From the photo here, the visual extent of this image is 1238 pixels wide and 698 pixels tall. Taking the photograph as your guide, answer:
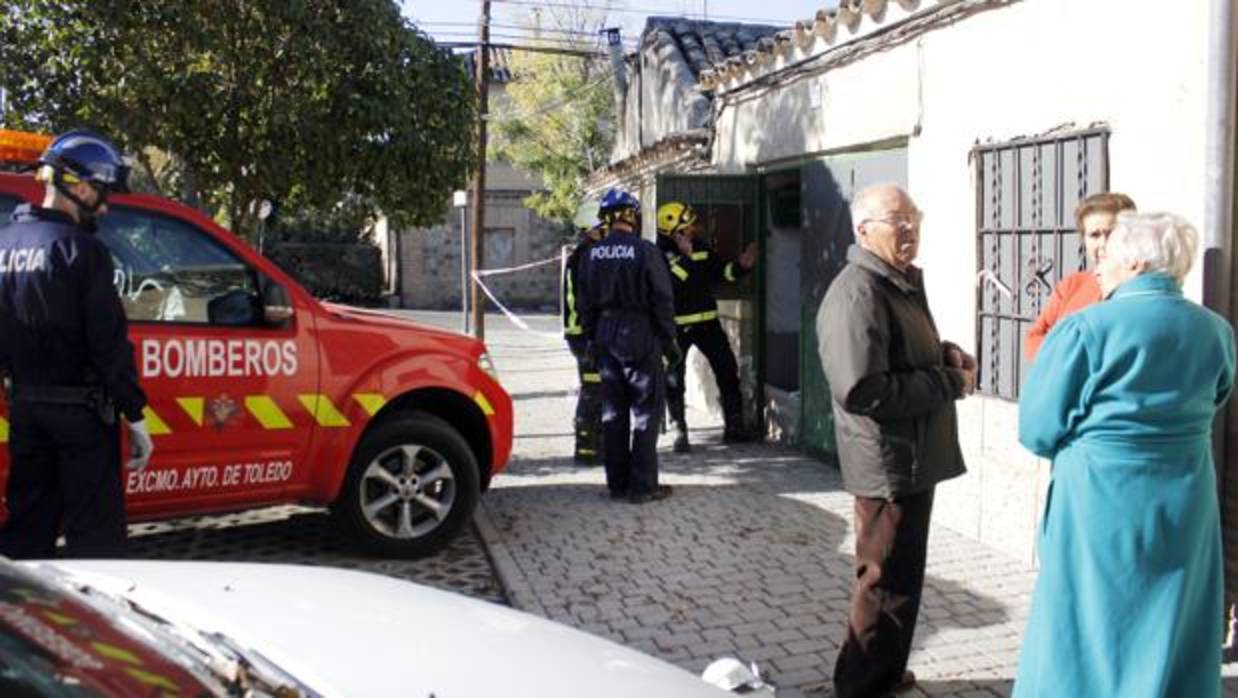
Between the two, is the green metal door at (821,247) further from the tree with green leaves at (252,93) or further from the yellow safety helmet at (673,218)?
the tree with green leaves at (252,93)

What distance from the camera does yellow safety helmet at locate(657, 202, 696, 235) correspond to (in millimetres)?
8555

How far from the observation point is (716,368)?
889 cm

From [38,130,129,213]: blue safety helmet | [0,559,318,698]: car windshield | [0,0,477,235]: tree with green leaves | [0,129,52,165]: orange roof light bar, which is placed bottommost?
[0,559,318,698]: car windshield

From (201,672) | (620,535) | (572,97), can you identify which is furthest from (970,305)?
(572,97)

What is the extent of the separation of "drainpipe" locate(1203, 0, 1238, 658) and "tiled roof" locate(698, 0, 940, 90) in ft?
6.26

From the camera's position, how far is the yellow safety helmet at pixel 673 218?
8.55 meters

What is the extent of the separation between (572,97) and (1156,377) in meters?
23.3

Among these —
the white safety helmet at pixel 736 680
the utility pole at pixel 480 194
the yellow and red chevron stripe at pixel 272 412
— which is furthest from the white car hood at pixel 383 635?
the utility pole at pixel 480 194

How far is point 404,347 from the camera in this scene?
5953 millimetres

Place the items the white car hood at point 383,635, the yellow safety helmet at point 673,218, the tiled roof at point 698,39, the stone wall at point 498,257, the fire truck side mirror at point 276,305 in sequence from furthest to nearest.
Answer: the stone wall at point 498,257 < the tiled roof at point 698,39 < the yellow safety helmet at point 673,218 < the fire truck side mirror at point 276,305 < the white car hood at point 383,635

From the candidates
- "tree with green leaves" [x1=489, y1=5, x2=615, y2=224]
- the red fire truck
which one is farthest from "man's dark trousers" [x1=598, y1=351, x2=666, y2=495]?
"tree with green leaves" [x1=489, y1=5, x2=615, y2=224]

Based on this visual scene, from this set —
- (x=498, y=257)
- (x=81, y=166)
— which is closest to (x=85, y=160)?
(x=81, y=166)

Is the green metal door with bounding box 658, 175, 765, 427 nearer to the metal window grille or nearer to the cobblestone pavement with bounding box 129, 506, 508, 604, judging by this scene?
the metal window grille

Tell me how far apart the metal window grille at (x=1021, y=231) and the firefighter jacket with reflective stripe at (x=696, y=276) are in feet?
9.48
